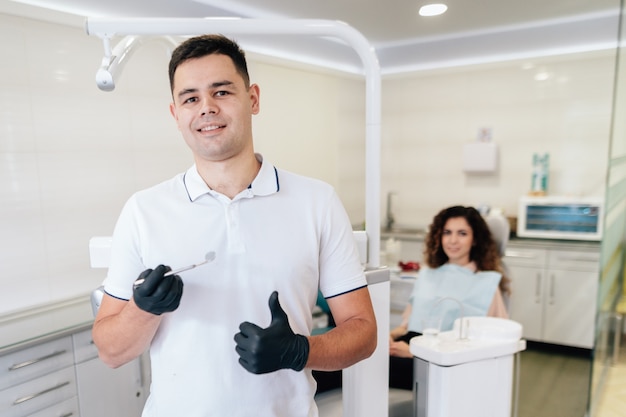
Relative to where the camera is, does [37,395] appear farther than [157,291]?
Yes

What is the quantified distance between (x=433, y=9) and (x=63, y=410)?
3.27m

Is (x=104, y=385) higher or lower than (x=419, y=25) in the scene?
lower

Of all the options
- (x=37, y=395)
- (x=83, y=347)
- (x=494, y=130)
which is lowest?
(x=37, y=395)

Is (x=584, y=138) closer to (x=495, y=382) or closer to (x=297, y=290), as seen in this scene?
(x=495, y=382)

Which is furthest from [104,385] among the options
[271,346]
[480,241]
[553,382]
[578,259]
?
[578,259]

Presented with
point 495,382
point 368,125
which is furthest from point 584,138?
point 368,125

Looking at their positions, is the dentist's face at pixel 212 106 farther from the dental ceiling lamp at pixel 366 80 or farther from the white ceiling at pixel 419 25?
the white ceiling at pixel 419 25

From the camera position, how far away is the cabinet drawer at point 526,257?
146 inches

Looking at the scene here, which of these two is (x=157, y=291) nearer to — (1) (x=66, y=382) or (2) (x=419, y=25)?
(1) (x=66, y=382)

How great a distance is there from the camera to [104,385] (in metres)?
2.35

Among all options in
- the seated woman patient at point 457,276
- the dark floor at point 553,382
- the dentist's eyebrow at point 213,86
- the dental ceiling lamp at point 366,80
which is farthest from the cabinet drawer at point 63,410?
the dark floor at point 553,382

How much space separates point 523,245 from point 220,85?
3318 mm

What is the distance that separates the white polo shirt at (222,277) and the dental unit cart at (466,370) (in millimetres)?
697

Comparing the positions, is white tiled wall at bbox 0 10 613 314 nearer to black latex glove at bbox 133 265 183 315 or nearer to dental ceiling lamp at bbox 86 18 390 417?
dental ceiling lamp at bbox 86 18 390 417
